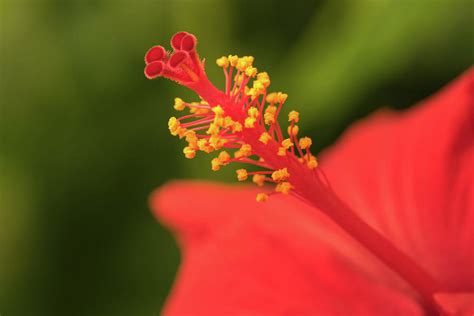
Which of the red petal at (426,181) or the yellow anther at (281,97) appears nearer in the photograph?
the yellow anther at (281,97)

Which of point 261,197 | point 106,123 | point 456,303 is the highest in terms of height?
point 106,123

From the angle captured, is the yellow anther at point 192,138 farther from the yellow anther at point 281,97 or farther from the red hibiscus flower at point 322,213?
the yellow anther at point 281,97

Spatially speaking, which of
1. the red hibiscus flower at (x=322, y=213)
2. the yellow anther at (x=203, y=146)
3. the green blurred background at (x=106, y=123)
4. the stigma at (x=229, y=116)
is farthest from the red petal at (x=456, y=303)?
the green blurred background at (x=106, y=123)

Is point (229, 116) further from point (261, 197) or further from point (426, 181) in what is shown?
point (426, 181)

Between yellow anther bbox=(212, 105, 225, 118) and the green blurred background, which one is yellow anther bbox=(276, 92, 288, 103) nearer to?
yellow anther bbox=(212, 105, 225, 118)

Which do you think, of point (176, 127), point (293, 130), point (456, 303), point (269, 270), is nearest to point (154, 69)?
point (176, 127)

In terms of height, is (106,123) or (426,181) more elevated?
(106,123)
